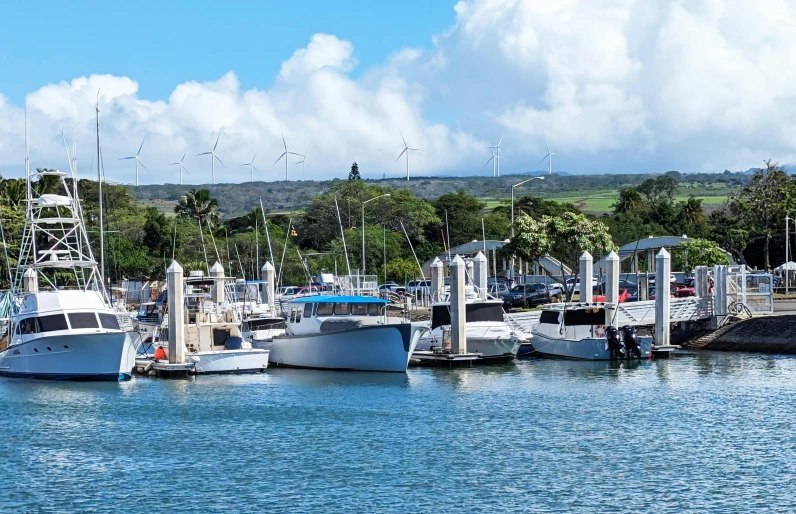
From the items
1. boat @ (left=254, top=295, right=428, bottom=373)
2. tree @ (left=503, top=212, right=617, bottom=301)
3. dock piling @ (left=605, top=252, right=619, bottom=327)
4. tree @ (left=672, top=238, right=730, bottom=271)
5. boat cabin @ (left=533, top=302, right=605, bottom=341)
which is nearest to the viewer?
boat @ (left=254, top=295, right=428, bottom=373)

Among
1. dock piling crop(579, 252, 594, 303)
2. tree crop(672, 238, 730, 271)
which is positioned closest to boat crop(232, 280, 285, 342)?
dock piling crop(579, 252, 594, 303)

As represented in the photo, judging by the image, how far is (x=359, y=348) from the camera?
5122 cm

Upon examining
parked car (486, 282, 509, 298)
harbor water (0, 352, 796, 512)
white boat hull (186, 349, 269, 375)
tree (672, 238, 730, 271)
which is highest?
tree (672, 238, 730, 271)

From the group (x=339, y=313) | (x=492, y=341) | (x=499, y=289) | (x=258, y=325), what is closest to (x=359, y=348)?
(x=339, y=313)

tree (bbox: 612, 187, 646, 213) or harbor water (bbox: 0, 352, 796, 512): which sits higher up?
tree (bbox: 612, 187, 646, 213)

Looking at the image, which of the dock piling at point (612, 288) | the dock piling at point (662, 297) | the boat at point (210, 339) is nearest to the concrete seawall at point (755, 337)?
the dock piling at point (662, 297)

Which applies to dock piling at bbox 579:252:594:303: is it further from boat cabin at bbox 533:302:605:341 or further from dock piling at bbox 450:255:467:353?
dock piling at bbox 450:255:467:353

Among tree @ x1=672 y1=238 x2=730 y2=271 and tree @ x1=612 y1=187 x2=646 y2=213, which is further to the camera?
tree @ x1=612 y1=187 x2=646 y2=213

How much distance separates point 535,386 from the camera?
47.7 m

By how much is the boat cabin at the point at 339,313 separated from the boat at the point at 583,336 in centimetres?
973

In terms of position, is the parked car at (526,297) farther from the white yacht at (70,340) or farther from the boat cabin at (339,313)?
the white yacht at (70,340)

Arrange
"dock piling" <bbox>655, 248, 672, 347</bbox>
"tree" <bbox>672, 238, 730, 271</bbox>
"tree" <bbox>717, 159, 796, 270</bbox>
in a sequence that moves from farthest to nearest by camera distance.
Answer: "tree" <bbox>717, 159, 796, 270</bbox> < "tree" <bbox>672, 238, 730, 271</bbox> < "dock piling" <bbox>655, 248, 672, 347</bbox>

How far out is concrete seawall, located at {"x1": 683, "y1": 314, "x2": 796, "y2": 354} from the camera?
59.5 meters

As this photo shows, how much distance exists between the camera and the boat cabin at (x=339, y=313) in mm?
52438
